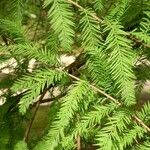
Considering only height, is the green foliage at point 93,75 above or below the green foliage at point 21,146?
above

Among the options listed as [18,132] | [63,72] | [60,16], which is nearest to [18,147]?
[18,132]

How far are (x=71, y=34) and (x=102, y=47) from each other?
0.29 feet

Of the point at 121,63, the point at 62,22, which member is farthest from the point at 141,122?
the point at 62,22

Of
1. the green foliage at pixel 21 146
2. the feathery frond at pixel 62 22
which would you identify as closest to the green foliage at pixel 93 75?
the feathery frond at pixel 62 22

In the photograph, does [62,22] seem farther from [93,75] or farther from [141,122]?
[141,122]

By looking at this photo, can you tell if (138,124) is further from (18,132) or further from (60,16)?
(18,132)

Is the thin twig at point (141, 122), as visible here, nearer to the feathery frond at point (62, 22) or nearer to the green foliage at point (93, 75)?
the green foliage at point (93, 75)

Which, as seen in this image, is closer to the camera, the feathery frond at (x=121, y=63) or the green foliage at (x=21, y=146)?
the feathery frond at (x=121, y=63)

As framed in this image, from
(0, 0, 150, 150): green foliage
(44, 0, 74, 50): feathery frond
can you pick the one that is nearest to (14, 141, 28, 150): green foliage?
(0, 0, 150, 150): green foliage

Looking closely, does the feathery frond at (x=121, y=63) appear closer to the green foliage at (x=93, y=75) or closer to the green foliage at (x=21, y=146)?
the green foliage at (x=93, y=75)

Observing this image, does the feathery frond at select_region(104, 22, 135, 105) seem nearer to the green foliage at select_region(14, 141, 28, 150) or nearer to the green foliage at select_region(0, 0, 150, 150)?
the green foliage at select_region(0, 0, 150, 150)

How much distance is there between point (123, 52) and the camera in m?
0.81

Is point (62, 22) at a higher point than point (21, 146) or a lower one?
higher

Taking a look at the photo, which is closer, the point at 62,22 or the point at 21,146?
the point at 62,22
